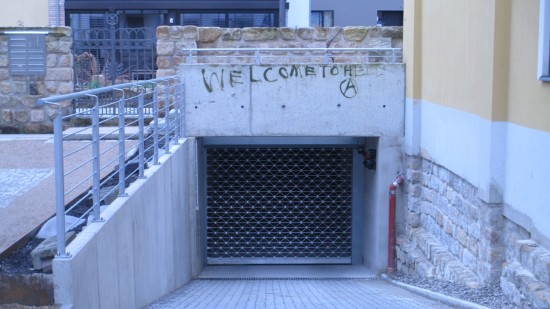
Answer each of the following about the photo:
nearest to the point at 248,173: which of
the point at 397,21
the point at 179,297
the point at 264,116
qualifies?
the point at 264,116

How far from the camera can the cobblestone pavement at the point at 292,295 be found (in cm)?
830

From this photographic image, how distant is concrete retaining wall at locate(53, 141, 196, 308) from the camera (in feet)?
17.3

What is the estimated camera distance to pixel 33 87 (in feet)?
43.3

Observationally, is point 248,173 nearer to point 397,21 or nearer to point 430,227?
point 430,227

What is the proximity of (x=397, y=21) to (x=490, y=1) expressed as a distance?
2514cm

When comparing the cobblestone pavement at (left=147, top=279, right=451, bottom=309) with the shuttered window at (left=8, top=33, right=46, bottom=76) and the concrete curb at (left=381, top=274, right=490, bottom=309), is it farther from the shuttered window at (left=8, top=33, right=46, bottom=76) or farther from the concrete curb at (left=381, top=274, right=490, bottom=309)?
the shuttered window at (left=8, top=33, right=46, bottom=76)

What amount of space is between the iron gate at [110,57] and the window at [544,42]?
8.39 metres

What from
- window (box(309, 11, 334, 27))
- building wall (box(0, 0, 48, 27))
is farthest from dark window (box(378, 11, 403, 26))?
building wall (box(0, 0, 48, 27))

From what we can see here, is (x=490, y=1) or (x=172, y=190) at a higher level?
(x=490, y=1)

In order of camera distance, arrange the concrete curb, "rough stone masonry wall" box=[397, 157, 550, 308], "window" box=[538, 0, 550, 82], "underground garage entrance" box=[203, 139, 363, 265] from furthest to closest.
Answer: "underground garage entrance" box=[203, 139, 363, 265], the concrete curb, "rough stone masonry wall" box=[397, 157, 550, 308], "window" box=[538, 0, 550, 82]

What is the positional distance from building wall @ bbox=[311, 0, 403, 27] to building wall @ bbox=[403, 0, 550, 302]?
22.1m

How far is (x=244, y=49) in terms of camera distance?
12727mm

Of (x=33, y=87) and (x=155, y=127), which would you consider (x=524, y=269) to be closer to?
(x=155, y=127)

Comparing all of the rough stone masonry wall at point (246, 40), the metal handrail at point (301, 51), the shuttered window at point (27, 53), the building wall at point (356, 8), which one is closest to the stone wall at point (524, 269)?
the metal handrail at point (301, 51)
